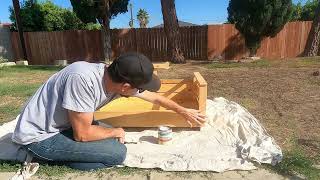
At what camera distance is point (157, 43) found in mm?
18344

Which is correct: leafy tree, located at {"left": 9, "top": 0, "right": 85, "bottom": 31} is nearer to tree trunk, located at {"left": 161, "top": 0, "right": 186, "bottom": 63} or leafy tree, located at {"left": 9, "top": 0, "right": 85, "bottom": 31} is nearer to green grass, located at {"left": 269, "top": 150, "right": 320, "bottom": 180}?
tree trunk, located at {"left": 161, "top": 0, "right": 186, "bottom": 63}

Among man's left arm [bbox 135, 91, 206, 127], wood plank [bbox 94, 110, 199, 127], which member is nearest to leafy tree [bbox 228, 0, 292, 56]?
wood plank [bbox 94, 110, 199, 127]

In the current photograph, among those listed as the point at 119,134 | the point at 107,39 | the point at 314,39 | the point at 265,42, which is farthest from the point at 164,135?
the point at 265,42

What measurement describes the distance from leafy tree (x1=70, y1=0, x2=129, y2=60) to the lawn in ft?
20.8

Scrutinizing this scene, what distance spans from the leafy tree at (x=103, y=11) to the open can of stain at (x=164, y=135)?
43.2ft

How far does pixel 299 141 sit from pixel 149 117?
1872mm

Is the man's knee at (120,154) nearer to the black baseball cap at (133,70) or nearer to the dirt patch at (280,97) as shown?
the black baseball cap at (133,70)

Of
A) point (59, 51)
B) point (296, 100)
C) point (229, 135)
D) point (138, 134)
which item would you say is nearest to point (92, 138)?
point (138, 134)

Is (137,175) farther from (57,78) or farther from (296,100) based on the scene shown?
(296,100)

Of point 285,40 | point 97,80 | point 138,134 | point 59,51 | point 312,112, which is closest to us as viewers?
point 97,80

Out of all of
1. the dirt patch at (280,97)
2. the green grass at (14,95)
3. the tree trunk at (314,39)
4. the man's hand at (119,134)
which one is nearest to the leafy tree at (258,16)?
the tree trunk at (314,39)

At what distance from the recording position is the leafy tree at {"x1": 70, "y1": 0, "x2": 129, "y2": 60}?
1636 centimetres

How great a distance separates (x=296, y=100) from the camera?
629 cm

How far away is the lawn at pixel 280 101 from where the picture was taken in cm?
377
